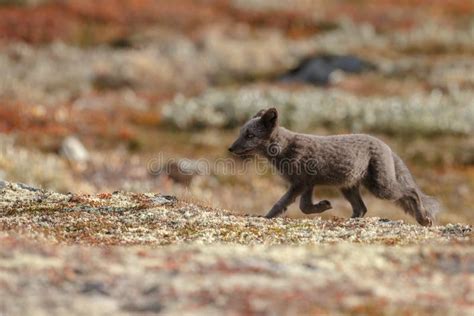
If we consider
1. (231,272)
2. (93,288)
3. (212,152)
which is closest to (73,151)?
(212,152)

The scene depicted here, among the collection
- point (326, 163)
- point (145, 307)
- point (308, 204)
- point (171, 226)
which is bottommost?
point (308, 204)

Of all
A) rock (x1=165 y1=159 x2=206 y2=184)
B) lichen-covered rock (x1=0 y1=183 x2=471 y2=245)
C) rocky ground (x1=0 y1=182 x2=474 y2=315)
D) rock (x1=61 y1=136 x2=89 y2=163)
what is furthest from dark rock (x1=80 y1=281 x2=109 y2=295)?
rock (x1=61 y1=136 x2=89 y2=163)

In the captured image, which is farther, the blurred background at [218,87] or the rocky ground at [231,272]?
the blurred background at [218,87]

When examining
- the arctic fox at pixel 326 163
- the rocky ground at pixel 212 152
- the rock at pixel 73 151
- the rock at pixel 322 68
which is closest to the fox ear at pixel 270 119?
the arctic fox at pixel 326 163

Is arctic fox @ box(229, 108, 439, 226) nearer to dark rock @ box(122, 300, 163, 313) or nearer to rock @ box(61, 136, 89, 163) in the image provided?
dark rock @ box(122, 300, 163, 313)

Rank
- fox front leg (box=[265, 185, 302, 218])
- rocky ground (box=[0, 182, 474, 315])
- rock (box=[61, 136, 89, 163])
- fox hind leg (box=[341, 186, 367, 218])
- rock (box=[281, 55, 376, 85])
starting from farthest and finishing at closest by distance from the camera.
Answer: rock (box=[281, 55, 376, 85])
rock (box=[61, 136, 89, 163])
fox hind leg (box=[341, 186, 367, 218])
fox front leg (box=[265, 185, 302, 218])
rocky ground (box=[0, 182, 474, 315])

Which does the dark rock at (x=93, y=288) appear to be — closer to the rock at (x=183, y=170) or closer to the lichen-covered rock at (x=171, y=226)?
the lichen-covered rock at (x=171, y=226)

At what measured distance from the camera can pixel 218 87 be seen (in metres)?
40.1

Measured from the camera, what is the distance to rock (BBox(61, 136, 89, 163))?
27.3m

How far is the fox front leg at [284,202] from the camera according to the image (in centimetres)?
1292

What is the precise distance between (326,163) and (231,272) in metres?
6.02

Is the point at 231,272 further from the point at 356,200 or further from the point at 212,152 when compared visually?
the point at 212,152

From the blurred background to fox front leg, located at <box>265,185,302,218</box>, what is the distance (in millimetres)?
2552

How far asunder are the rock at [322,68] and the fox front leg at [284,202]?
83.8 feet
